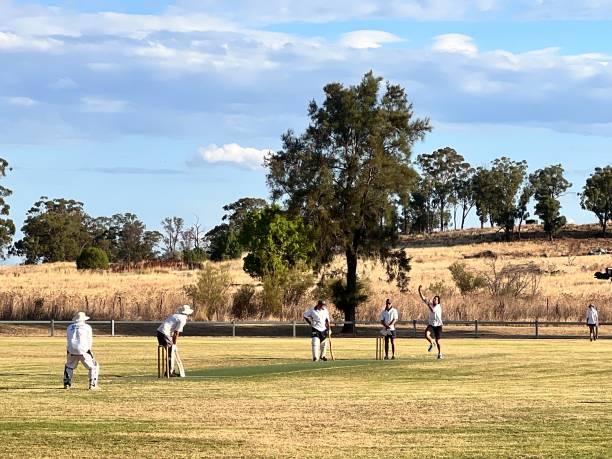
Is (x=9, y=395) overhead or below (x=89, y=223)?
below

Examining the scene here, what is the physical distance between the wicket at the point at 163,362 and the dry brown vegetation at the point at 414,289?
34.5 meters

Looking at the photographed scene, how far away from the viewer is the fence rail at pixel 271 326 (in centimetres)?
6084

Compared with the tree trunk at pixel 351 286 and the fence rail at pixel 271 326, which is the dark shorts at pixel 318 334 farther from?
the tree trunk at pixel 351 286

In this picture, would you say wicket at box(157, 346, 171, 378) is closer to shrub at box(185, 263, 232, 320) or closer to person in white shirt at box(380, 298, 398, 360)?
person in white shirt at box(380, 298, 398, 360)

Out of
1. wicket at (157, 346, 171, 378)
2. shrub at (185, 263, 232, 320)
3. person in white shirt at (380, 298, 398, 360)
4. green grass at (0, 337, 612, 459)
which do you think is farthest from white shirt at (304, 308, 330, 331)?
shrub at (185, 263, 232, 320)

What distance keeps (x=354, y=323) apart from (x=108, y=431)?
43437mm

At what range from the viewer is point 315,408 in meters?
22.3

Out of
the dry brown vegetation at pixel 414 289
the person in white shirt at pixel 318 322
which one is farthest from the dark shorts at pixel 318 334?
the dry brown vegetation at pixel 414 289

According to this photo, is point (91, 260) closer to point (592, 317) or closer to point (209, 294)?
point (209, 294)

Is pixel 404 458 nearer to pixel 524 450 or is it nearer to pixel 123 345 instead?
pixel 524 450

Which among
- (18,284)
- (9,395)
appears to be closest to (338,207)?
(18,284)

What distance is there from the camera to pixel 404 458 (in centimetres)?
1611

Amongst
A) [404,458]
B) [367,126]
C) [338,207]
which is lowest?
[404,458]

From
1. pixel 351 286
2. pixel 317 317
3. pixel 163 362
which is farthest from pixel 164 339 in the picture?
pixel 351 286
